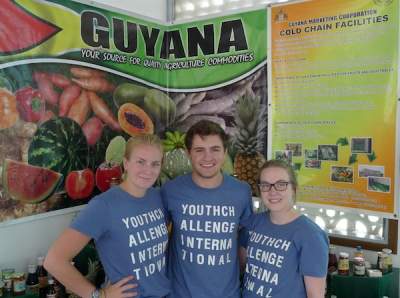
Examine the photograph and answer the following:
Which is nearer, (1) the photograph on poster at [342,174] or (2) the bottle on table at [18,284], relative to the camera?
(2) the bottle on table at [18,284]

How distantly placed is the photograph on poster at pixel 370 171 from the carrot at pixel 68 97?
4.97 feet

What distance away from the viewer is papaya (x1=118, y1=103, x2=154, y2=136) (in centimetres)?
249

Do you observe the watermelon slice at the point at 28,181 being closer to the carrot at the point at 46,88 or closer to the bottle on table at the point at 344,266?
the carrot at the point at 46,88

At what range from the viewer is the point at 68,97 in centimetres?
218

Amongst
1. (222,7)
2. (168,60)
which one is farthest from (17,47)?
(222,7)

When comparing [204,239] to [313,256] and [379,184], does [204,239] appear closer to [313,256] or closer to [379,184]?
[313,256]

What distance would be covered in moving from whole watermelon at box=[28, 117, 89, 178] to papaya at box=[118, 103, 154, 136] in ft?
1.02

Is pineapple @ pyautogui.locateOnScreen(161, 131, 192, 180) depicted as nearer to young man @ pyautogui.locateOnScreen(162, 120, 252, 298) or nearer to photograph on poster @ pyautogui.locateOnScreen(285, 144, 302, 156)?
photograph on poster @ pyautogui.locateOnScreen(285, 144, 302, 156)

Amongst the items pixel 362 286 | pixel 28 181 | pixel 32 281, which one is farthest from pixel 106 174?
pixel 362 286

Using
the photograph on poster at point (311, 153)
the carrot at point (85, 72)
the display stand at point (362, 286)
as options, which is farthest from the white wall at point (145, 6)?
the display stand at point (362, 286)

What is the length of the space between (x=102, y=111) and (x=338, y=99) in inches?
→ 50.7

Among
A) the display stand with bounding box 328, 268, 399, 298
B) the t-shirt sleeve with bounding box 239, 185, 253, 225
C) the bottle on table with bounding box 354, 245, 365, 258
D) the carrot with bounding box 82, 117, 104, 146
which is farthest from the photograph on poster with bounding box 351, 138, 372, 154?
the carrot with bounding box 82, 117, 104, 146

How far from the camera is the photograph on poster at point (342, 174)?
2.07 metres

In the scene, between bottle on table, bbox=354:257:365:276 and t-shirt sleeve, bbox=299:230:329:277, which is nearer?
t-shirt sleeve, bbox=299:230:329:277
